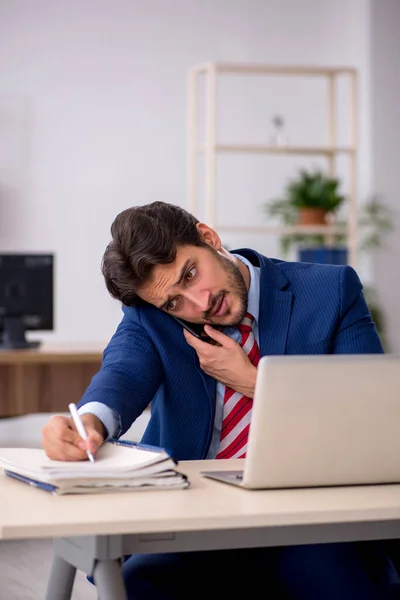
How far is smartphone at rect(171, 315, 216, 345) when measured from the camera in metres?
2.11

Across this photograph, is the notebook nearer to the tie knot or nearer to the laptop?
the laptop

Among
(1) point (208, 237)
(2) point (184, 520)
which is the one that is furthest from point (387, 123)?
(2) point (184, 520)

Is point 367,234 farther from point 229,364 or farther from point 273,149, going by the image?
point 229,364

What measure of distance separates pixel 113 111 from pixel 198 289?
5.73m

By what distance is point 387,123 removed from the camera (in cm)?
751

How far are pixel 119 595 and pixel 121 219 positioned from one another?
927 mm

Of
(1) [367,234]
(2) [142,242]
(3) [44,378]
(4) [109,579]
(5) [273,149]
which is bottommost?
(3) [44,378]

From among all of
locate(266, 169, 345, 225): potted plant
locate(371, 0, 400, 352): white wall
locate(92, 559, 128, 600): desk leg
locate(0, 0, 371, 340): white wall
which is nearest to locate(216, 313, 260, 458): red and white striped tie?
locate(92, 559, 128, 600): desk leg

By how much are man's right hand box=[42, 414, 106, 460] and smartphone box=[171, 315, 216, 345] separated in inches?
20.7

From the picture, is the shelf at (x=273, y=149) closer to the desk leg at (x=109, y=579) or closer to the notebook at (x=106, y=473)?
the notebook at (x=106, y=473)

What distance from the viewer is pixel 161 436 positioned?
6.77ft

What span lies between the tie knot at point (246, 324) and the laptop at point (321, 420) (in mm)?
680

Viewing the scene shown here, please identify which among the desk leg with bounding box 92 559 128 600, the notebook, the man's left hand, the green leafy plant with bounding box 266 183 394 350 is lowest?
the desk leg with bounding box 92 559 128 600

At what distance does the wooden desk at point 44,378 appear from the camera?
452 centimetres
